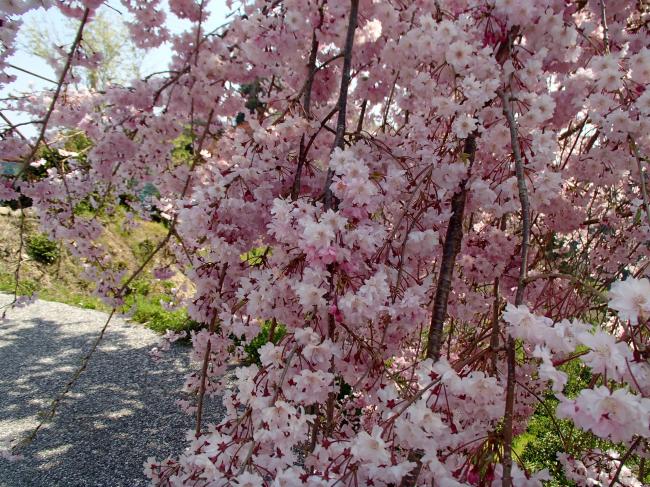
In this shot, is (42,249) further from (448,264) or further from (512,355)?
(512,355)

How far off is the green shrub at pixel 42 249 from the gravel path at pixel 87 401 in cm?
117

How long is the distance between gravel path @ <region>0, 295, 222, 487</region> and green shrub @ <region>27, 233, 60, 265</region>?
1168 mm

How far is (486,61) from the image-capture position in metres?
1.36

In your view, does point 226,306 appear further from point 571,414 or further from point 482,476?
point 571,414

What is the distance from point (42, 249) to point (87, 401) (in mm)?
4101

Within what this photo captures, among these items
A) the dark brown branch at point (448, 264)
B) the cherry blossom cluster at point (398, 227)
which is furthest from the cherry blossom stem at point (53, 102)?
the dark brown branch at point (448, 264)

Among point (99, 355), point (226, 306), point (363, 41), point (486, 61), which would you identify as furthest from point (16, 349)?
point (486, 61)

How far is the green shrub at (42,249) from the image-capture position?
7520 mm

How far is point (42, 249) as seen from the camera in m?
7.55

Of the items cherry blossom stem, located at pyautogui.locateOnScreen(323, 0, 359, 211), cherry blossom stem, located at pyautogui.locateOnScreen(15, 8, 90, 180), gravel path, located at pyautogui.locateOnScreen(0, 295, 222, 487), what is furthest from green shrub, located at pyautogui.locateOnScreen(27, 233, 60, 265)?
cherry blossom stem, located at pyautogui.locateOnScreen(323, 0, 359, 211)

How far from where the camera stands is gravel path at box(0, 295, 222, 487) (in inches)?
135

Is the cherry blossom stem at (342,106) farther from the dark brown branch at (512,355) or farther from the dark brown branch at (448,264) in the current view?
the dark brown branch at (512,355)

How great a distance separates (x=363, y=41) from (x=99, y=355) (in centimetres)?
496

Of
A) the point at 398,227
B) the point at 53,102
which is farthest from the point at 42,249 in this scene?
the point at 398,227
